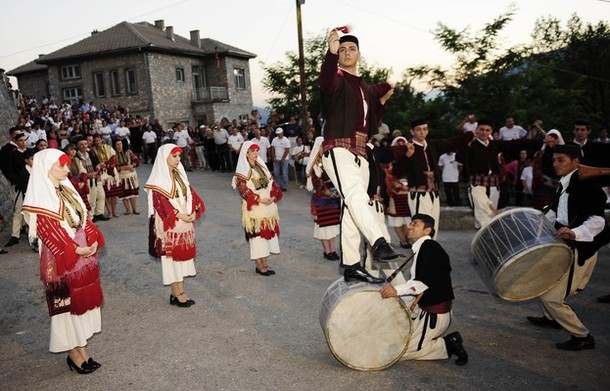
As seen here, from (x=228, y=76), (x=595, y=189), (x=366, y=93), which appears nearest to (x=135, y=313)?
(x=366, y=93)

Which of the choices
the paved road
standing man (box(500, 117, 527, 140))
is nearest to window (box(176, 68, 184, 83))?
standing man (box(500, 117, 527, 140))

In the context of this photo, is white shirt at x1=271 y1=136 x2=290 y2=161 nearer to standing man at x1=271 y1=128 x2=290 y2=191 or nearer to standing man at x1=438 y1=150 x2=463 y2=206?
standing man at x1=271 y1=128 x2=290 y2=191

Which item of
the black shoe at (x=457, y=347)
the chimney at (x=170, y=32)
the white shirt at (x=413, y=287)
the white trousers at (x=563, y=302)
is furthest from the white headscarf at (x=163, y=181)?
the chimney at (x=170, y=32)

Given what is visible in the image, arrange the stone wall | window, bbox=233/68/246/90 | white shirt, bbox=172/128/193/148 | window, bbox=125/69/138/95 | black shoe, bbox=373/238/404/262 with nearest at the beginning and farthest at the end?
black shoe, bbox=373/238/404/262 → the stone wall → white shirt, bbox=172/128/193/148 → window, bbox=125/69/138/95 → window, bbox=233/68/246/90

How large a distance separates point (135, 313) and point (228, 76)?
37389 mm

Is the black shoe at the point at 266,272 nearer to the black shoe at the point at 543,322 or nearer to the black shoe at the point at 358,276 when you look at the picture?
the black shoe at the point at 358,276

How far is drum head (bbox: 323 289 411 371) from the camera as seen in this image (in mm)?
4328

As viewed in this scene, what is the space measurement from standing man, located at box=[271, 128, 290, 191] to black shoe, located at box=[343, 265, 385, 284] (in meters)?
12.2

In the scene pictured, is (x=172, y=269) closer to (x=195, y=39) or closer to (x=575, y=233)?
(x=575, y=233)

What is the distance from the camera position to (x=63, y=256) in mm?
4566

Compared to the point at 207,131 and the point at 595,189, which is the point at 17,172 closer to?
the point at 595,189

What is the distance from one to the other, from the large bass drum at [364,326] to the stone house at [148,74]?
33.7 meters

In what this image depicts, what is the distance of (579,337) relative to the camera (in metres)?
4.79

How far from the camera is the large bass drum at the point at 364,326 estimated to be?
4324 millimetres
